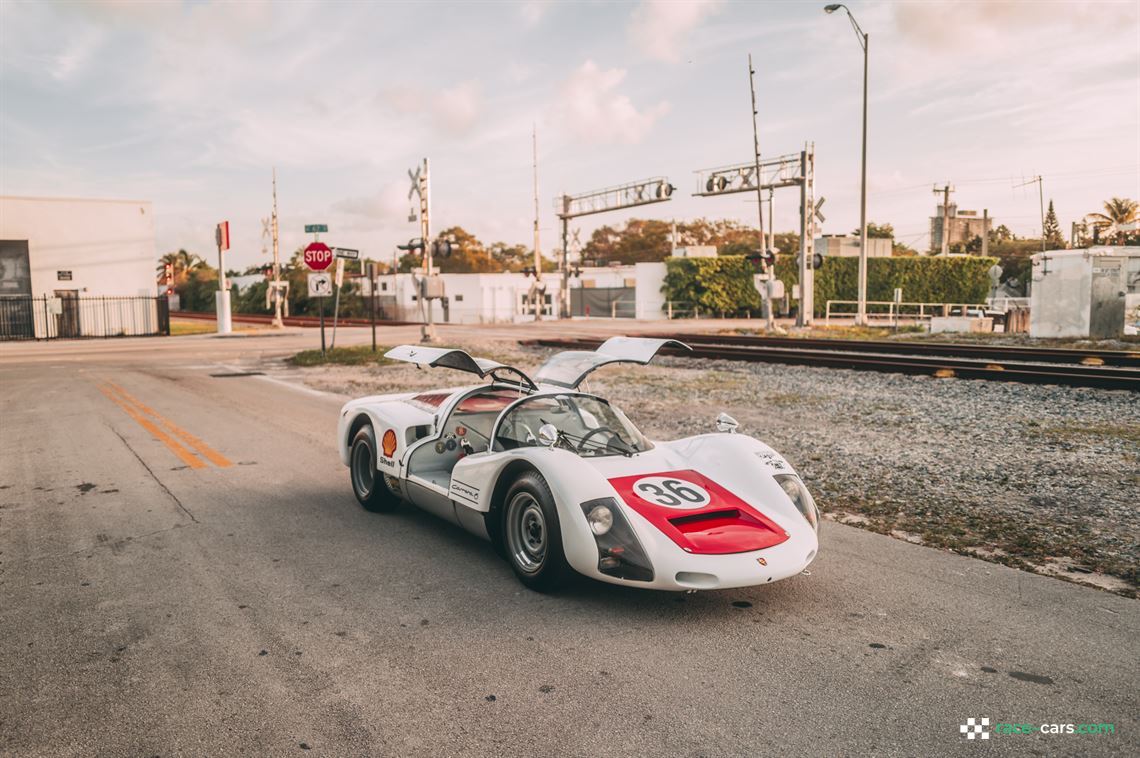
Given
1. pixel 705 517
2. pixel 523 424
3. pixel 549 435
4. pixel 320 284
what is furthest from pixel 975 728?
pixel 320 284

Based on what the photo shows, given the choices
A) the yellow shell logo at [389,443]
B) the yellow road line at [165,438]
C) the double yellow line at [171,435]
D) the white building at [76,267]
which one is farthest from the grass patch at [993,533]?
the white building at [76,267]

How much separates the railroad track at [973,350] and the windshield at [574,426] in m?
14.7

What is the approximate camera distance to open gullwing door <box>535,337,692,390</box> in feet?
19.8

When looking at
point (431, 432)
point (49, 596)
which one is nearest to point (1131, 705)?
point (431, 432)

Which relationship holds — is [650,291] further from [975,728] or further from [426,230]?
[975,728]

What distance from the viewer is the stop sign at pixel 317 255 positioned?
67.4 ft

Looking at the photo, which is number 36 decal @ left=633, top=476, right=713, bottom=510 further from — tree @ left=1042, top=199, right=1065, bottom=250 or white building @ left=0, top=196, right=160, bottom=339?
tree @ left=1042, top=199, right=1065, bottom=250

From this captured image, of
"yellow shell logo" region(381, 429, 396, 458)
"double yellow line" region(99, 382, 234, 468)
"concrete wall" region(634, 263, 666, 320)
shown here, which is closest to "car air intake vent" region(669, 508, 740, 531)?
"yellow shell logo" region(381, 429, 396, 458)

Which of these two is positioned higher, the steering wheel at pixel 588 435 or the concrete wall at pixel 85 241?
the concrete wall at pixel 85 241

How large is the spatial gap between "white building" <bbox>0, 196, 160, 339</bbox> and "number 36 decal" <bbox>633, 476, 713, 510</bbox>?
3905 centimetres

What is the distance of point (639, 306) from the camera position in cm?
5588

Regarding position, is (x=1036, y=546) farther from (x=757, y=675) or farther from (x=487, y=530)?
(x=487, y=530)

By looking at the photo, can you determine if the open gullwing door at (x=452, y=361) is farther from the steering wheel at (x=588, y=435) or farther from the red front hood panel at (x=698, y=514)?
the red front hood panel at (x=698, y=514)

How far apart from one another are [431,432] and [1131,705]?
179 inches
